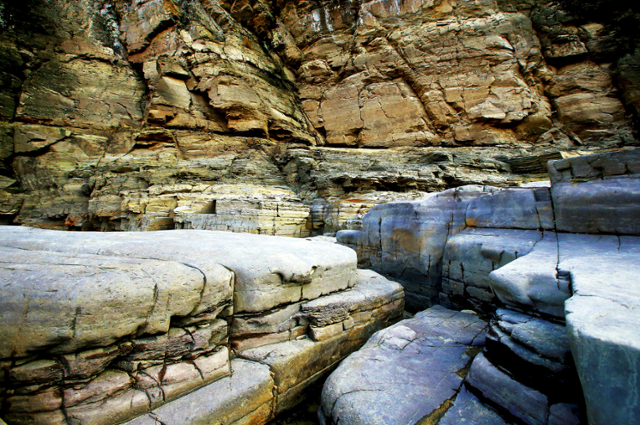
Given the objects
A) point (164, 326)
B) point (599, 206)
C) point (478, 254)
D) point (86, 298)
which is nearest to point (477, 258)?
point (478, 254)

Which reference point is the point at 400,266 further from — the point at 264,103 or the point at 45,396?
the point at 264,103

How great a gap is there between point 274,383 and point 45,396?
1.57 m

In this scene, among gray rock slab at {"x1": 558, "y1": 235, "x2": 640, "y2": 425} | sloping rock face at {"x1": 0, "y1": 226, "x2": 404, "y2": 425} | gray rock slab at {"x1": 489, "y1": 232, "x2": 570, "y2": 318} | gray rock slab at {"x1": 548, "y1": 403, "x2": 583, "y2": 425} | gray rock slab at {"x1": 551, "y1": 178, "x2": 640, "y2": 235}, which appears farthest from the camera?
gray rock slab at {"x1": 551, "y1": 178, "x2": 640, "y2": 235}

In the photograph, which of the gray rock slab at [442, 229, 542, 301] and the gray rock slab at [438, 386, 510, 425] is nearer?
the gray rock slab at [438, 386, 510, 425]

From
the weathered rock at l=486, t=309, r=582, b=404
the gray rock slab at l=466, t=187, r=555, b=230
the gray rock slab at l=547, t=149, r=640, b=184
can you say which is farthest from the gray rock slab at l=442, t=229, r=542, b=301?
the weathered rock at l=486, t=309, r=582, b=404

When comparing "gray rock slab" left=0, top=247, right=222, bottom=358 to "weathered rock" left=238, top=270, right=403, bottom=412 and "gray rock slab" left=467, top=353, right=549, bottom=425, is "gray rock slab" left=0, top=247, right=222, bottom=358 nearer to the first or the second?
"weathered rock" left=238, top=270, right=403, bottom=412

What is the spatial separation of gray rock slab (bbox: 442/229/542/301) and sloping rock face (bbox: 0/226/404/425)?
1.49 meters

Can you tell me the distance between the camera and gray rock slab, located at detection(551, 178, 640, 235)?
8.89 ft

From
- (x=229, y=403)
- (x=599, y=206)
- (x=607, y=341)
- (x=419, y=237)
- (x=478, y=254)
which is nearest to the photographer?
(x=607, y=341)

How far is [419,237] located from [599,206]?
6.87 ft

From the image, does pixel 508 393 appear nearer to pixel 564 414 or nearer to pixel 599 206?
pixel 564 414

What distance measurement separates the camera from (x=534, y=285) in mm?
2389

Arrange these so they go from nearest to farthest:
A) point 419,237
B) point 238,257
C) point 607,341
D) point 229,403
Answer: point 607,341 → point 229,403 → point 238,257 → point 419,237

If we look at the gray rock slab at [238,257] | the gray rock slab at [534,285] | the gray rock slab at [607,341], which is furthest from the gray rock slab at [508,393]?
the gray rock slab at [238,257]
